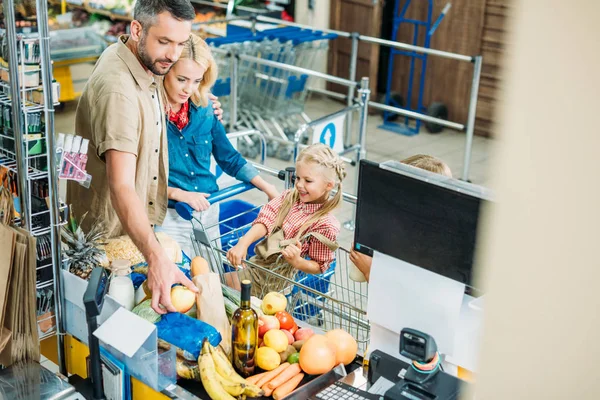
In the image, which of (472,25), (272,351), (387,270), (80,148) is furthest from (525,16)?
(472,25)

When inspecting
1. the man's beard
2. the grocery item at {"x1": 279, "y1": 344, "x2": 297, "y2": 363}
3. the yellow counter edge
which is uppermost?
the man's beard

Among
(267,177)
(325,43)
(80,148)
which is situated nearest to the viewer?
(80,148)

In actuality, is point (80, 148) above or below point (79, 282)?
above

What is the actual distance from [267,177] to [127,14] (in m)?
4.05

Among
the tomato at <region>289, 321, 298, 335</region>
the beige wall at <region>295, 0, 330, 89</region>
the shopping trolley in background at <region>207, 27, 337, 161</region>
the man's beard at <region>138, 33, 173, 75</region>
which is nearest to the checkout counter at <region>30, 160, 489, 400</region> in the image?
the tomato at <region>289, 321, 298, 335</region>

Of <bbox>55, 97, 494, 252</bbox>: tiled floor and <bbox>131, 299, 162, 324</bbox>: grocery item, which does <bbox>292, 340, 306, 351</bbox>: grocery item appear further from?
<bbox>55, 97, 494, 252</bbox>: tiled floor

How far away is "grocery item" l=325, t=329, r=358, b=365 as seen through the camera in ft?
7.02

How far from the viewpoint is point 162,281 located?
2.18 metres

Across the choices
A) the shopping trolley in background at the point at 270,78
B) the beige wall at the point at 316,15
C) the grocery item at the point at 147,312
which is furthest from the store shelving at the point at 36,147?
the beige wall at the point at 316,15

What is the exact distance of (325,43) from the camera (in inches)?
300

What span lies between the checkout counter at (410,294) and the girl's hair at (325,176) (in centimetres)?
108

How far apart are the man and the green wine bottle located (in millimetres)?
439

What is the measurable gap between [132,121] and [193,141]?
82 cm

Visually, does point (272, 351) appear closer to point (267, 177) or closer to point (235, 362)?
point (235, 362)
